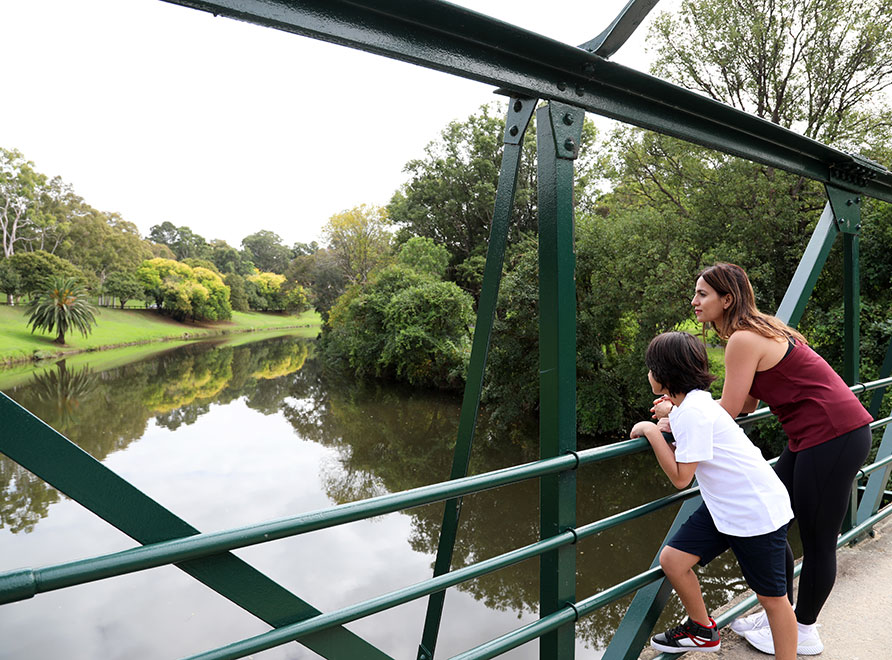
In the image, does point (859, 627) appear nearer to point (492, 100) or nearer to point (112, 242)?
point (492, 100)

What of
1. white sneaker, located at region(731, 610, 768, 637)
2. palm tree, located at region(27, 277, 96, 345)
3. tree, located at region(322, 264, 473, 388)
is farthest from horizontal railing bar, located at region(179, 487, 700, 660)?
palm tree, located at region(27, 277, 96, 345)

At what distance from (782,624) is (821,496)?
414 millimetres

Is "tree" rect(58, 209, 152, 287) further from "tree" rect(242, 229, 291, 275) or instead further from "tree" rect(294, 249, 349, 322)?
"tree" rect(242, 229, 291, 275)

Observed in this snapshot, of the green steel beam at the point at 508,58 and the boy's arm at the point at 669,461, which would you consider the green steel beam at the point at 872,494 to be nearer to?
the green steel beam at the point at 508,58

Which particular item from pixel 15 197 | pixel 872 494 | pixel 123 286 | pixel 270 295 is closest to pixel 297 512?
pixel 872 494

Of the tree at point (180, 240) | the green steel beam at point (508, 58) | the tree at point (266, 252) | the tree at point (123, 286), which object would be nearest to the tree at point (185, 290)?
the tree at point (123, 286)

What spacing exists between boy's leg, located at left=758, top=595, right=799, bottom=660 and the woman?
172mm

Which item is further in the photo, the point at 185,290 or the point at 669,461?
the point at 185,290

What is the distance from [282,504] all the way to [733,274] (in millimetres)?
8601

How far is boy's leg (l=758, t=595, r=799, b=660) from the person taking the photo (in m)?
1.74

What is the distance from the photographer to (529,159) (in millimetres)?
25719

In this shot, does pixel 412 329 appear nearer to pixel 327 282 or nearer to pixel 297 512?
pixel 297 512

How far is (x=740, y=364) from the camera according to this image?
1.76 meters

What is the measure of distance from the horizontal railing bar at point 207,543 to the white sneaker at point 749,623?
135 cm
